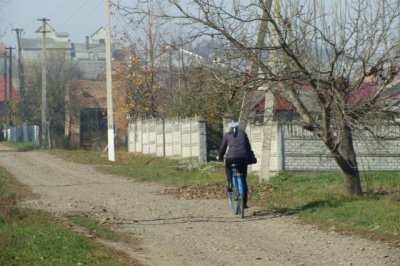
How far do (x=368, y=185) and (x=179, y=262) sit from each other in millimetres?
9162

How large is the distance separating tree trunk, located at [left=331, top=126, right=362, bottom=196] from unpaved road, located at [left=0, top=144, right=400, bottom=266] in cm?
192

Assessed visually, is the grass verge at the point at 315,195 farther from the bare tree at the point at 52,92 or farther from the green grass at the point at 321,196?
the bare tree at the point at 52,92

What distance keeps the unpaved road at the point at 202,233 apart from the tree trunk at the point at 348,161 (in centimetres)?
192

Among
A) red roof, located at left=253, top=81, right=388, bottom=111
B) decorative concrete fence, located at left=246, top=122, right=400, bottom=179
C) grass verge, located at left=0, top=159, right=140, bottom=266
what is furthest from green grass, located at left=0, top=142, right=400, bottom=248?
grass verge, located at left=0, top=159, right=140, bottom=266

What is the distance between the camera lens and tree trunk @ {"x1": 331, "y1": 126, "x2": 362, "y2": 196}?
15.1 m

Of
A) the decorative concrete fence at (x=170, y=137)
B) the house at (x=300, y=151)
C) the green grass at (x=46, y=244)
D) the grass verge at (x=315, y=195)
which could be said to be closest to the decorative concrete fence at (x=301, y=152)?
the house at (x=300, y=151)

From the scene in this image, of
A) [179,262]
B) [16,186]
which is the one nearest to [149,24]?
[16,186]

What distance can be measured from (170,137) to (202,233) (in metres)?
22.2

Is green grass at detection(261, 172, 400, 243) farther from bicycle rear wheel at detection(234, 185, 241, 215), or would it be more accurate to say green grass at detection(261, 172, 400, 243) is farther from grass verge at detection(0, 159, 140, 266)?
grass verge at detection(0, 159, 140, 266)

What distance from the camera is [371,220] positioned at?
12992 millimetres

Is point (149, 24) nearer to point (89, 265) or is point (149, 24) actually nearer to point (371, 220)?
point (371, 220)

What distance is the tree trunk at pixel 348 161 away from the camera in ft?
49.7

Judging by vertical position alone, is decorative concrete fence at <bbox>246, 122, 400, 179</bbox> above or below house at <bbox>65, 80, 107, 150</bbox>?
below

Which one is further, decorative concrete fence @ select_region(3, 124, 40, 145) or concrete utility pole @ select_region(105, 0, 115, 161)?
decorative concrete fence @ select_region(3, 124, 40, 145)
